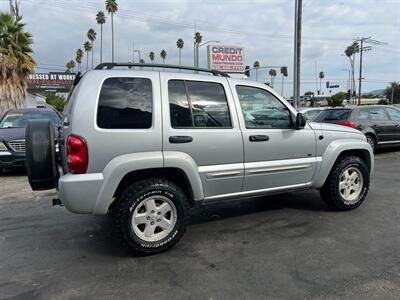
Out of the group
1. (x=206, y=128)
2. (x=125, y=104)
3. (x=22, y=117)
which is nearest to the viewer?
(x=125, y=104)

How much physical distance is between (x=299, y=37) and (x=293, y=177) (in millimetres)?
14503

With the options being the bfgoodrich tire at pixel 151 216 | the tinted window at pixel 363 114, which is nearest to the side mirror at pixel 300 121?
the bfgoodrich tire at pixel 151 216

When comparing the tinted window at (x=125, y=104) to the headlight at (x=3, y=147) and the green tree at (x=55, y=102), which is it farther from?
the green tree at (x=55, y=102)

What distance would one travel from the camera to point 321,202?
5.82m

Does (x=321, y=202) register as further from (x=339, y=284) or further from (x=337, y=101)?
(x=337, y=101)

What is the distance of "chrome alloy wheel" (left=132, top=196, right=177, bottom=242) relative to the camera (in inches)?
152

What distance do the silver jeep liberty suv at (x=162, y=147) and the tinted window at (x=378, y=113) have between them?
7.24 m

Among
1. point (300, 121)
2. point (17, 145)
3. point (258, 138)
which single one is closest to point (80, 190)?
point (258, 138)

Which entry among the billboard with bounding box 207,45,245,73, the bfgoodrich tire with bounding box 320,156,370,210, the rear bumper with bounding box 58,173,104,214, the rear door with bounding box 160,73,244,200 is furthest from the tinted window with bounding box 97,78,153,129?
the billboard with bounding box 207,45,245,73

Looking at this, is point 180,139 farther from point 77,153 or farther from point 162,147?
point 77,153

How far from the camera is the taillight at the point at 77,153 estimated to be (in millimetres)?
3529

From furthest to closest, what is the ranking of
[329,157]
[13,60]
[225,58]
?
[225,58], [13,60], [329,157]

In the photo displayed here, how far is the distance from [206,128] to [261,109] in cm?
89

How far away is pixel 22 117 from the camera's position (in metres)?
9.74
